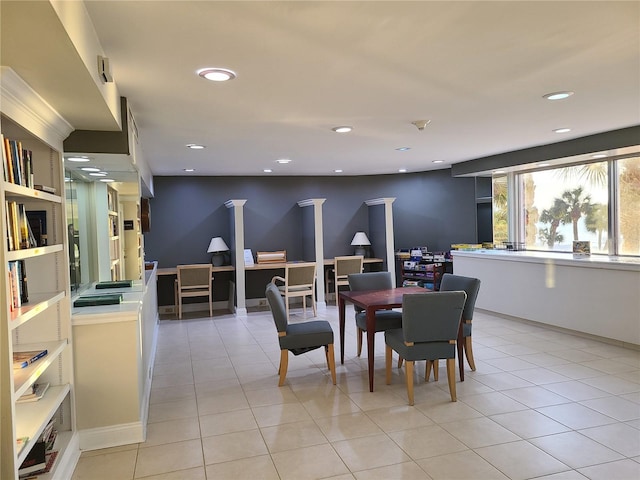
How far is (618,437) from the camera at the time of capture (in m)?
2.80

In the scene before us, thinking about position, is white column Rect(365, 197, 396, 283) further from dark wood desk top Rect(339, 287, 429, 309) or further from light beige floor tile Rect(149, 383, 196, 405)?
light beige floor tile Rect(149, 383, 196, 405)

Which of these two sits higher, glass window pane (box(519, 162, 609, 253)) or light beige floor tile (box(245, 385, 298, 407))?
glass window pane (box(519, 162, 609, 253))

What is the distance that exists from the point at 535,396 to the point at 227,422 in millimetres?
2268

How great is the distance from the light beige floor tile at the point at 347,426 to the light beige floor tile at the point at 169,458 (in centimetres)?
80

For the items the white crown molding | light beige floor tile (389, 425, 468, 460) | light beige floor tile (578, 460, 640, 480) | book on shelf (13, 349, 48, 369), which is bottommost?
light beige floor tile (578, 460, 640, 480)

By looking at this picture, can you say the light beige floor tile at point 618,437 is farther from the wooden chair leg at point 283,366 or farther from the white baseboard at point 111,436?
the white baseboard at point 111,436

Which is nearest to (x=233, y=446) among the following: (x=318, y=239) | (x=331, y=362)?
(x=331, y=362)

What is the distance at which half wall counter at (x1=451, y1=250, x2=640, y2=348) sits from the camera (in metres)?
4.65

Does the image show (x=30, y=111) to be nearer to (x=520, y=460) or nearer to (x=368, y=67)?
(x=368, y=67)

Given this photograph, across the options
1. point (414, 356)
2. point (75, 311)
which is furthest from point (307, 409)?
point (75, 311)

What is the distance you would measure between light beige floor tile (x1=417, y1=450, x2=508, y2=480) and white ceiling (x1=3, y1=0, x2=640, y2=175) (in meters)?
2.21

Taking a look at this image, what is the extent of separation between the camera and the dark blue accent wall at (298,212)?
765 centimetres

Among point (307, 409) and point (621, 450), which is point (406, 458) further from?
point (621, 450)

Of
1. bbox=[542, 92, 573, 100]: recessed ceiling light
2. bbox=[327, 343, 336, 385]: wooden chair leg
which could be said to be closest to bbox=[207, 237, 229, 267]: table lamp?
bbox=[327, 343, 336, 385]: wooden chair leg
